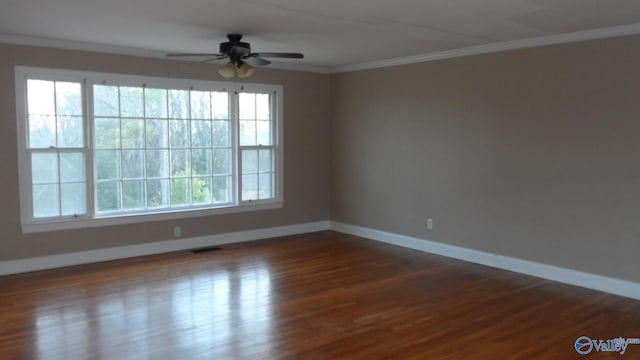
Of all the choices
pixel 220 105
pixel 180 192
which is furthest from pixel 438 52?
pixel 180 192

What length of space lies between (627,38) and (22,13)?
5095mm

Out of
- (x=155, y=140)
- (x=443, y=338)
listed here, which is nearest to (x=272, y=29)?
(x=155, y=140)

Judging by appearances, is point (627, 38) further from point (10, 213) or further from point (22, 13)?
point (10, 213)

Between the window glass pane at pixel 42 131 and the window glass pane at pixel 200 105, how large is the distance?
1.62 meters

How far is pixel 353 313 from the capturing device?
4.30 metres

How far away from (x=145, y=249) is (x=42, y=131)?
1746 mm

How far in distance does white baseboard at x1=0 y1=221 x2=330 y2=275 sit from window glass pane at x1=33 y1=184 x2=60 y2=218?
0.47m

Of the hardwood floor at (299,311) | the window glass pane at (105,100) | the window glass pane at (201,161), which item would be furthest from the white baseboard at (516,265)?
the window glass pane at (105,100)

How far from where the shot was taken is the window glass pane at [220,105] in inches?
268

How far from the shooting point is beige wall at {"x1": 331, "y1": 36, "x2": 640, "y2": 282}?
4781 mm

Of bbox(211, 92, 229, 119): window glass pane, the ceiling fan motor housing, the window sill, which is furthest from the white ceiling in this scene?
the window sill

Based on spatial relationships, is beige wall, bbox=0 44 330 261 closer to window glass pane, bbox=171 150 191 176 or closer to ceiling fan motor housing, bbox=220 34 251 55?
window glass pane, bbox=171 150 191 176

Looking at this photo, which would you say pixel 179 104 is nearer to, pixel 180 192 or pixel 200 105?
pixel 200 105

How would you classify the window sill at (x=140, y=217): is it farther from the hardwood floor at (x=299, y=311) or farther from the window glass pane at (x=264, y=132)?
the window glass pane at (x=264, y=132)
